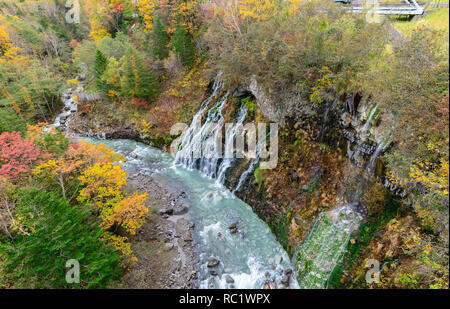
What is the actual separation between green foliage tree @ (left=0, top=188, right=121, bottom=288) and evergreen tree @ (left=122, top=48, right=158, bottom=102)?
2160 centimetres

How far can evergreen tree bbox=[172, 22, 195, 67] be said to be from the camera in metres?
27.7

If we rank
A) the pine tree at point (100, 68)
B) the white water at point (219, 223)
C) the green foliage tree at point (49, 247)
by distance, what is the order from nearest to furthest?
the green foliage tree at point (49, 247) < the white water at point (219, 223) < the pine tree at point (100, 68)

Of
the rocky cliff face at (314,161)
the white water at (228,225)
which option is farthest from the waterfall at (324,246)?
the rocky cliff face at (314,161)

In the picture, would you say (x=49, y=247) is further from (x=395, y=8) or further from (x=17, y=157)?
(x=395, y=8)

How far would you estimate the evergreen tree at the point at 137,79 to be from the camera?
27094 mm

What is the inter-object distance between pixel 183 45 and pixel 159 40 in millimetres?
4593

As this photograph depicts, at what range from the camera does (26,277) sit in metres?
9.70

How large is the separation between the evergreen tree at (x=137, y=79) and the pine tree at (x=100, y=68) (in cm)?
293

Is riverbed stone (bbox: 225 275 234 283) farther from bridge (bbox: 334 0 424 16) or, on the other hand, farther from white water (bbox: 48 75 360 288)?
bridge (bbox: 334 0 424 16)

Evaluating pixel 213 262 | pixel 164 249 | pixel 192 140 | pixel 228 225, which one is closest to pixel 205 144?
pixel 192 140

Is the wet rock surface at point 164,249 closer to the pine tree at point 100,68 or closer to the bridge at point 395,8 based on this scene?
the bridge at point 395,8

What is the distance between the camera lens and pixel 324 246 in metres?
12.4
